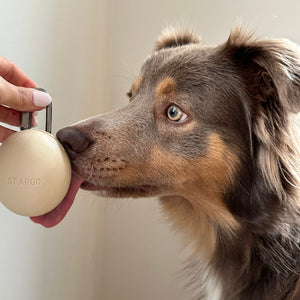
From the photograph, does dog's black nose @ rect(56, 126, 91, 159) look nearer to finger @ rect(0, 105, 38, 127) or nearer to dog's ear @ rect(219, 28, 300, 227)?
finger @ rect(0, 105, 38, 127)

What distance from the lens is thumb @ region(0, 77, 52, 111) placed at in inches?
38.5

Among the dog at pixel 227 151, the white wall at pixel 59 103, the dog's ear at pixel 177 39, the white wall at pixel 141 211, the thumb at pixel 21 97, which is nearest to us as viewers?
the thumb at pixel 21 97

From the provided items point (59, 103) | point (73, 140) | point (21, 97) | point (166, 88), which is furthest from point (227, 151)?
point (59, 103)

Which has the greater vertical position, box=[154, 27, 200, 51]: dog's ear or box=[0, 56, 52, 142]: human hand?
box=[154, 27, 200, 51]: dog's ear

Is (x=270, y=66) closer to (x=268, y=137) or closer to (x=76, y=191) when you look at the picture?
(x=268, y=137)

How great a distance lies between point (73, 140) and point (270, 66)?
52 cm

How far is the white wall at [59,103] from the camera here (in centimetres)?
134

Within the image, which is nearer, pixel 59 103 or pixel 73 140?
pixel 73 140

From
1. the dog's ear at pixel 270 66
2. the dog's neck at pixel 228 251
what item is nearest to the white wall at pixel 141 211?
the dog's neck at pixel 228 251

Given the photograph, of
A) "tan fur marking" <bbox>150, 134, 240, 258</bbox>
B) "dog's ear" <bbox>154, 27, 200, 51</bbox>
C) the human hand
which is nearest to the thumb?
the human hand

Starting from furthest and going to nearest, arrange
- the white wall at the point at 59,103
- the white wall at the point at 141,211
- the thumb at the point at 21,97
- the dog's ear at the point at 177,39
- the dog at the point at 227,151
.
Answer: the white wall at the point at 141,211
the dog's ear at the point at 177,39
the white wall at the point at 59,103
the dog at the point at 227,151
the thumb at the point at 21,97

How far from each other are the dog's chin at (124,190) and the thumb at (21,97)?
0.24 m

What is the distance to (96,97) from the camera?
Result: 2.02 metres

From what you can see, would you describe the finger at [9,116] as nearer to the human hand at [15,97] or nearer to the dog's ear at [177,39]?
the human hand at [15,97]
